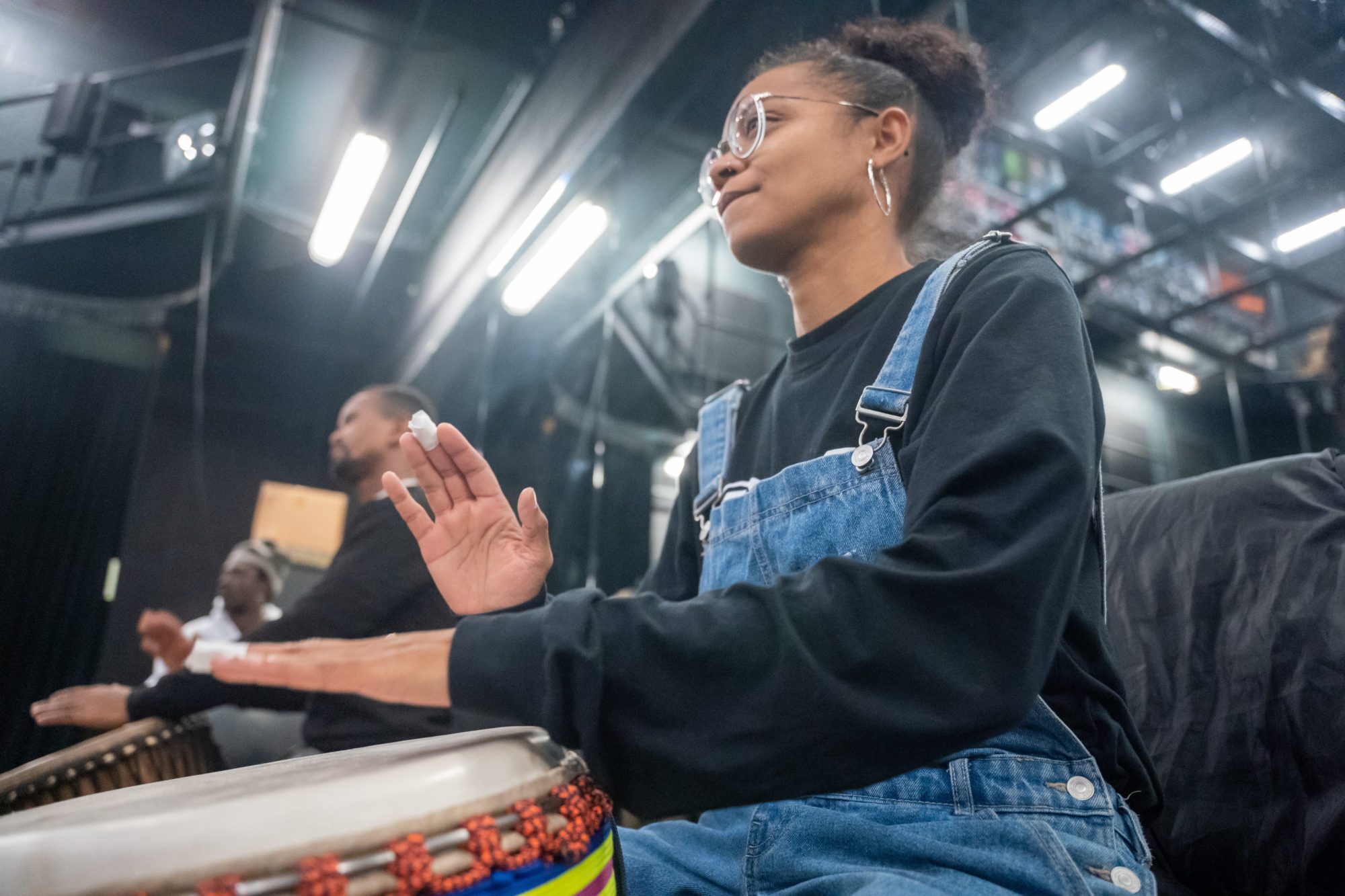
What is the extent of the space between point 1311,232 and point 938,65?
129 inches

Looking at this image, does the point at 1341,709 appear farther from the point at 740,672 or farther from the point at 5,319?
the point at 5,319

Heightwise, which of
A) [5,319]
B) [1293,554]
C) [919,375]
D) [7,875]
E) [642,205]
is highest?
[642,205]

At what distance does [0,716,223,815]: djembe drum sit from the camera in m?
1.49

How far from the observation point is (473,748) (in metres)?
0.61

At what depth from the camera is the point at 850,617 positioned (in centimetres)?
58

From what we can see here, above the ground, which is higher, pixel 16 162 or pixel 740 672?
pixel 16 162

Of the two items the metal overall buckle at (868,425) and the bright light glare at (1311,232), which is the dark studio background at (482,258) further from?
the metal overall buckle at (868,425)

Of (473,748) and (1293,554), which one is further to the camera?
(1293,554)

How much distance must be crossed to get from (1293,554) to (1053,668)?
42 cm

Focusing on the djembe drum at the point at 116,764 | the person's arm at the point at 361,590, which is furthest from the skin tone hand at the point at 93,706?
the person's arm at the point at 361,590

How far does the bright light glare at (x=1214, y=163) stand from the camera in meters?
5.03

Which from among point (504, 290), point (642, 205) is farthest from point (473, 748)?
point (504, 290)

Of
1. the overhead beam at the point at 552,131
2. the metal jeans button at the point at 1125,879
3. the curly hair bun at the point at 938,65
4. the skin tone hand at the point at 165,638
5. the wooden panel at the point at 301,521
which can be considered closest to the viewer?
the metal jeans button at the point at 1125,879

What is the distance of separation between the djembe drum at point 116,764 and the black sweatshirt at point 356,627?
11 centimetres
